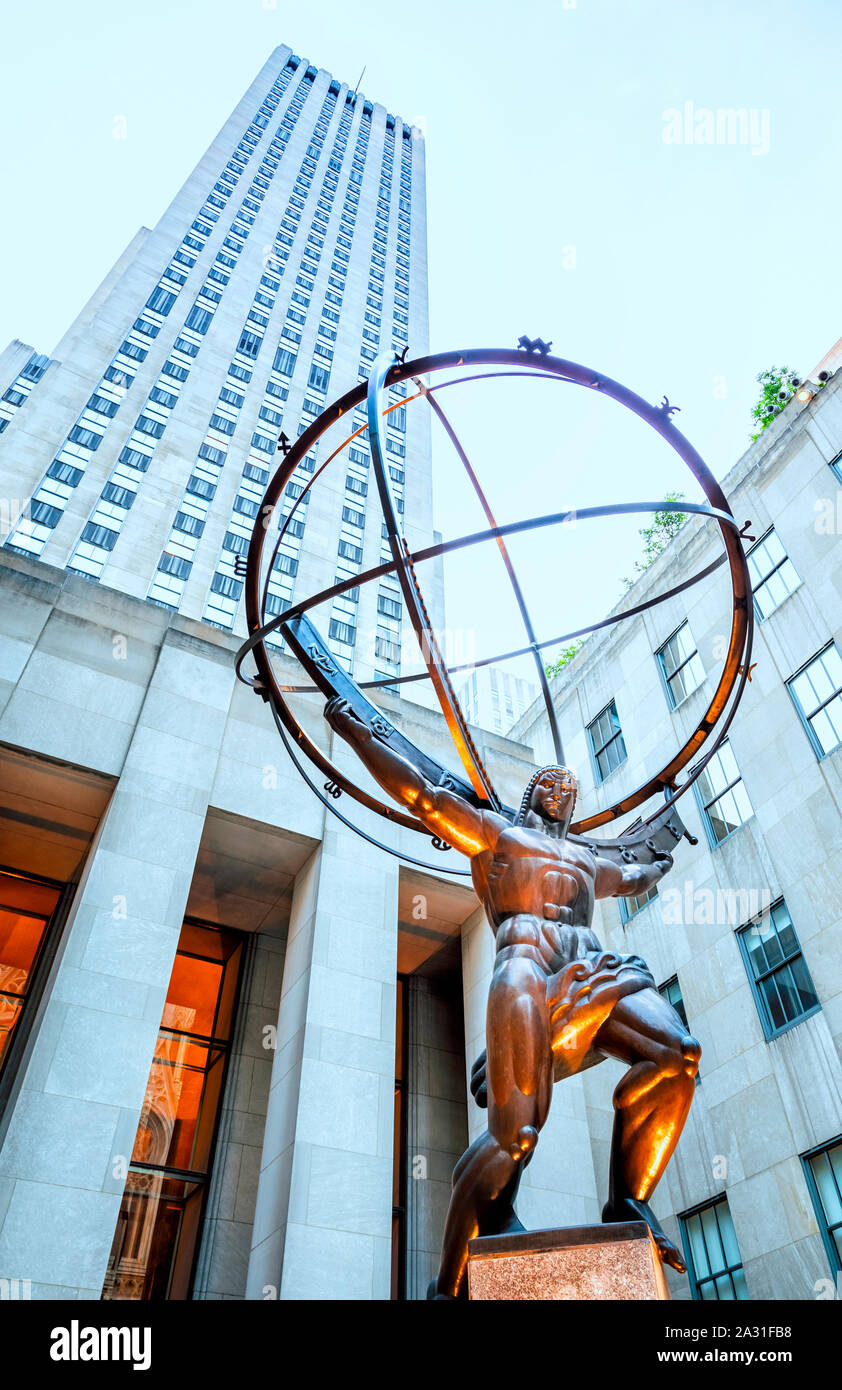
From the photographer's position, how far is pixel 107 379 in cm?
4050

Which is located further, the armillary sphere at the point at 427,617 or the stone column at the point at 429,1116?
the stone column at the point at 429,1116

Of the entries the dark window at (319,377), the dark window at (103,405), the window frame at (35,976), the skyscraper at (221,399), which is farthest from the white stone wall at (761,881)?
the dark window at (319,377)

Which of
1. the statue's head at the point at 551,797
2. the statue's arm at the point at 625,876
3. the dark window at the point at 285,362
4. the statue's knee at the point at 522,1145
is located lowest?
the statue's knee at the point at 522,1145

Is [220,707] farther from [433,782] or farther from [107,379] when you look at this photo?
[107,379]

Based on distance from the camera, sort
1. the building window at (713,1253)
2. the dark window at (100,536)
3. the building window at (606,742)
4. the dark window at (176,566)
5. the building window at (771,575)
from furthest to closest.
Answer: the dark window at (176,566) < the dark window at (100,536) < the building window at (606,742) < the building window at (771,575) < the building window at (713,1253)

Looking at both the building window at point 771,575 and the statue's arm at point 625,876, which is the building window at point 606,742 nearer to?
the building window at point 771,575

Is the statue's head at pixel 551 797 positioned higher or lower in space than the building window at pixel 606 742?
lower

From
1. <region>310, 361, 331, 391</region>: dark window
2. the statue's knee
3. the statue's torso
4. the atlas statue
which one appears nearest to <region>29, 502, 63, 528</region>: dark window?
<region>310, 361, 331, 391</region>: dark window

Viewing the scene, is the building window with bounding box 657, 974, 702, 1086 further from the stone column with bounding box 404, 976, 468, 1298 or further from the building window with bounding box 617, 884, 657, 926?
the stone column with bounding box 404, 976, 468, 1298

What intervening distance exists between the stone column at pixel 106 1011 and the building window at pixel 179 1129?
4193 millimetres

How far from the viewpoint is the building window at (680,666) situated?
1797 cm

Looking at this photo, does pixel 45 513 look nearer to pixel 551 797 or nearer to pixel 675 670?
pixel 675 670
